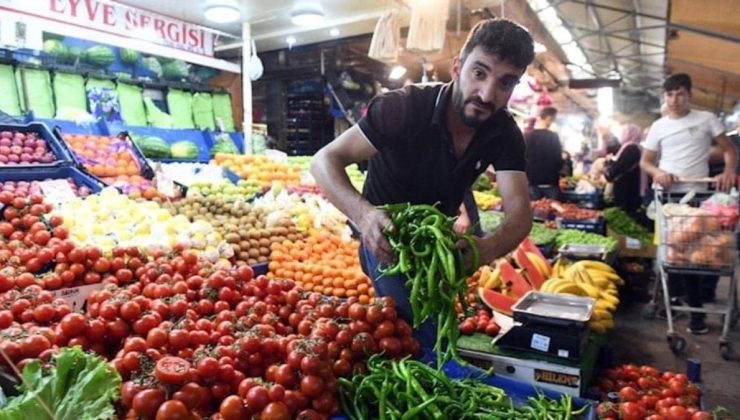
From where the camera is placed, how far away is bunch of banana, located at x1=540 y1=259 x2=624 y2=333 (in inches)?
154

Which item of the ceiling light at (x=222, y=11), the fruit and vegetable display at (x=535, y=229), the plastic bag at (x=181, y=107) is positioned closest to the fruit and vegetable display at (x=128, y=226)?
the fruit and vegetable display at (x=535, y=229)

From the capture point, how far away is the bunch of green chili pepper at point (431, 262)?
5.88 ft

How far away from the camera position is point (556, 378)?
3.07 m

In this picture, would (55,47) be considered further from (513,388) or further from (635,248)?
(635,248)

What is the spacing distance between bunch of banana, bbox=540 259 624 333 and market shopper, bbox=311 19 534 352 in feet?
5.81

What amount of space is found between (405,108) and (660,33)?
10431mm

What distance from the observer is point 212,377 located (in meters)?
1.75

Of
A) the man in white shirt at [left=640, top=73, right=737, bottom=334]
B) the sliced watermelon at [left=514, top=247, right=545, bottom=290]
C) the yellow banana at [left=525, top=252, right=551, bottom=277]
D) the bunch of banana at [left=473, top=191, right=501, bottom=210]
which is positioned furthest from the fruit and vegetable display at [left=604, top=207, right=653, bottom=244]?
the sliced watermelon at [left=514, top=247, right=545, bottom=290]

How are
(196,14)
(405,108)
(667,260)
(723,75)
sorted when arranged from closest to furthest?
(405,108) → (667,260) → (196,14) → (723,75)

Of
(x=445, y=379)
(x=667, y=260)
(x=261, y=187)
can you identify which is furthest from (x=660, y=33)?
(x=445, y=379)

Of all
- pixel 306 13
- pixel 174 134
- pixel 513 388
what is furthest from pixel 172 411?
pixel 306 13

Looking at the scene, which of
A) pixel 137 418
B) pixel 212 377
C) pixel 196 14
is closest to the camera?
pixel 137 418

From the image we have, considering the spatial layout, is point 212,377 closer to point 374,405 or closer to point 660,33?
point 374,405

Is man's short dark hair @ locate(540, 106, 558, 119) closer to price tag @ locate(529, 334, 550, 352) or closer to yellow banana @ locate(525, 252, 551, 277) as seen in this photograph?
yellow banana @ locate(525, 252, 551, 277)
